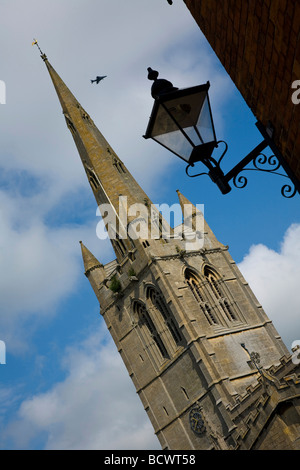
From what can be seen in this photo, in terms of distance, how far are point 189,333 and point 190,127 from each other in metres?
34.3

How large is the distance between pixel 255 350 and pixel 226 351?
2363 mm

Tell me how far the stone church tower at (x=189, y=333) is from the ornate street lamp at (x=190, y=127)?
95.0 ft

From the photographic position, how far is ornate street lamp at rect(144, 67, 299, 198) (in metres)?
6.47

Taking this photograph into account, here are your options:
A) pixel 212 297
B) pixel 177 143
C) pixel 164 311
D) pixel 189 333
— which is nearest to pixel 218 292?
pixel 212 297

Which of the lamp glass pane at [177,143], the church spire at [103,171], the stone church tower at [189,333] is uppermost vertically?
the church spire at [103,171]

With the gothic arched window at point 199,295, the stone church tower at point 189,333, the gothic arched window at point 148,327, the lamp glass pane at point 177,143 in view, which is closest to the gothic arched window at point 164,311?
the stone church tower at point 189,333

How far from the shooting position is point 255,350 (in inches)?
1636

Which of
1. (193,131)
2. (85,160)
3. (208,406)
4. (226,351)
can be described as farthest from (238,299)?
(193,131)

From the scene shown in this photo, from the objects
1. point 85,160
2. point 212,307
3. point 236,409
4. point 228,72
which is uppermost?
point 85,160

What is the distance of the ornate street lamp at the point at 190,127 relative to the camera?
6.47m

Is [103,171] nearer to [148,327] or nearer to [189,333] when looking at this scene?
[148,327]

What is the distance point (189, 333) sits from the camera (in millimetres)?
40031

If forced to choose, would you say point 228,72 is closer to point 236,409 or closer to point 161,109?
point 161,109

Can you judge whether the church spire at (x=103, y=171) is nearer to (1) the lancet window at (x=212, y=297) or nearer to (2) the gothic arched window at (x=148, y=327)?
(2) the gothic arched window at (x=148, y=327)
